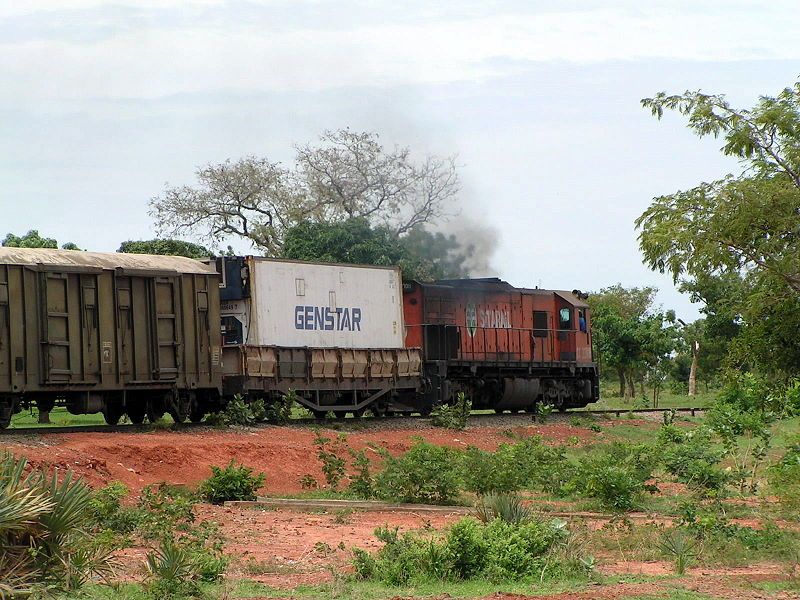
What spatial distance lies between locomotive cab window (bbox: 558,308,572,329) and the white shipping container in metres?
9.26

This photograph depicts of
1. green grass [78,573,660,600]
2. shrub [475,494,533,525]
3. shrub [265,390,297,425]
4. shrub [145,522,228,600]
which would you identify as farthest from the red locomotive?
shrub [145,522,228,600]

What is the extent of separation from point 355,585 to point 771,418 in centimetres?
1083

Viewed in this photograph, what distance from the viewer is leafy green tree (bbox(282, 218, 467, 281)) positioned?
49.2 meters

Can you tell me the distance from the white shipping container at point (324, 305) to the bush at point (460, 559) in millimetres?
15550

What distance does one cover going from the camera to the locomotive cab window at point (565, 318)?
38844 mm

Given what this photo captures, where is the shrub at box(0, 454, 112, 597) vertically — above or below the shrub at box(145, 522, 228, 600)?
above

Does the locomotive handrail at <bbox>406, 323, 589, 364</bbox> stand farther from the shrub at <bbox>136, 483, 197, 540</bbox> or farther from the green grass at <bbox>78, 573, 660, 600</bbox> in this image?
the green grass at <bbox>78, 573, 660, 600</bbox>

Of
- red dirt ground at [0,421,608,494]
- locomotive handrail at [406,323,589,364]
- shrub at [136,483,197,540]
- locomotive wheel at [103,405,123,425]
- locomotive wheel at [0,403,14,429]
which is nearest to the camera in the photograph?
shrub at [136,483,197,540]

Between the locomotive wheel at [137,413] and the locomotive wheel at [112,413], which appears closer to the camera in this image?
the locomotive wheel at [112,413]

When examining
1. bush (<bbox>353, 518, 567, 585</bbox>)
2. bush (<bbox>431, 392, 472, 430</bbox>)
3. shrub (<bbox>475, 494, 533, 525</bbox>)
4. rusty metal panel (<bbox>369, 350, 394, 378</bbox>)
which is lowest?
bush (<bbox>353, 518, 567, 585</bbox>)

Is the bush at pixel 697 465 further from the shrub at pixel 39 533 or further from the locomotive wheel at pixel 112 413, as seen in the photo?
the locomotive wheel at pixel 112 413

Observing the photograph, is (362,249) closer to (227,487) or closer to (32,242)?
(32,242)

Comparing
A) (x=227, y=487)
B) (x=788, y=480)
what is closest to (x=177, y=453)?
(x=227, y=487)

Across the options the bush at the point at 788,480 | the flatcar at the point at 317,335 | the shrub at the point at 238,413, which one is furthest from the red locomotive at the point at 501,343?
the bush at the point at 788,480
